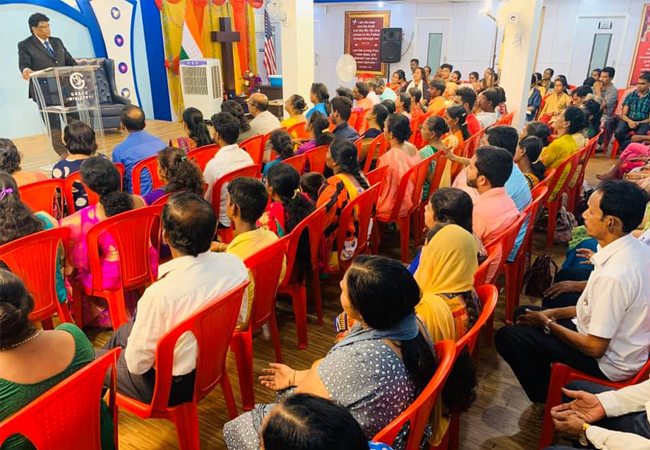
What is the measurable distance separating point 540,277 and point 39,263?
9.82ft

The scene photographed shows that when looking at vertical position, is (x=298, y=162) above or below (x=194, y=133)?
below

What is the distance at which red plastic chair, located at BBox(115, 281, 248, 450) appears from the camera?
1561 mm

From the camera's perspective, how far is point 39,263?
2.20 metres

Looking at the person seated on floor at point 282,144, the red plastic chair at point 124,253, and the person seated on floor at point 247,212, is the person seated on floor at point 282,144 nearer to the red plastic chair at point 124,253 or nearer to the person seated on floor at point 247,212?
the red plastic chair at point 124,253

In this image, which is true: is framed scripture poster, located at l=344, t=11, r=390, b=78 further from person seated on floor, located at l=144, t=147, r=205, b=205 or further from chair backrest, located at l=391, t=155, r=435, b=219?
person seated on floor, located at l=144, t=147, r=205, b=205

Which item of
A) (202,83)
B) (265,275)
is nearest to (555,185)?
(265,275)

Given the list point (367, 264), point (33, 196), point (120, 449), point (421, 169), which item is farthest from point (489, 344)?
point (33, 196)

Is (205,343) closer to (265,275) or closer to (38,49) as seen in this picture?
(265,275)

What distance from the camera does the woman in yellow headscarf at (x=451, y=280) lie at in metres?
1.78

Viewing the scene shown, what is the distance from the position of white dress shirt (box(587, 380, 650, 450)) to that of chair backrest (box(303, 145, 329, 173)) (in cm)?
281

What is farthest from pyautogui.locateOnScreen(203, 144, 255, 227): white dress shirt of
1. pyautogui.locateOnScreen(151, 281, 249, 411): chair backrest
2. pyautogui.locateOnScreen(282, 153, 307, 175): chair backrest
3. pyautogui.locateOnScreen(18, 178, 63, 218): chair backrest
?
pyautogui.locateOnScreen(151, 281, 249, 411): chair backrest

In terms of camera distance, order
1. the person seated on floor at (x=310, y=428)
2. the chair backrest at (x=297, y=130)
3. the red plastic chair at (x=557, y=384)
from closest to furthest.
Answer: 1. the person seated on floor at (x=310, y=428)
2. the red plastic chair at (x=557, y=384)
3. the chair backrest at (x=297, y=130)

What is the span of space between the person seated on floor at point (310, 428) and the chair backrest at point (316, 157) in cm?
319

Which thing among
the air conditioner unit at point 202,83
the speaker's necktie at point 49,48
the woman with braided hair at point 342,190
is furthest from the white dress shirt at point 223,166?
the air conditioner unit at point 202,83
